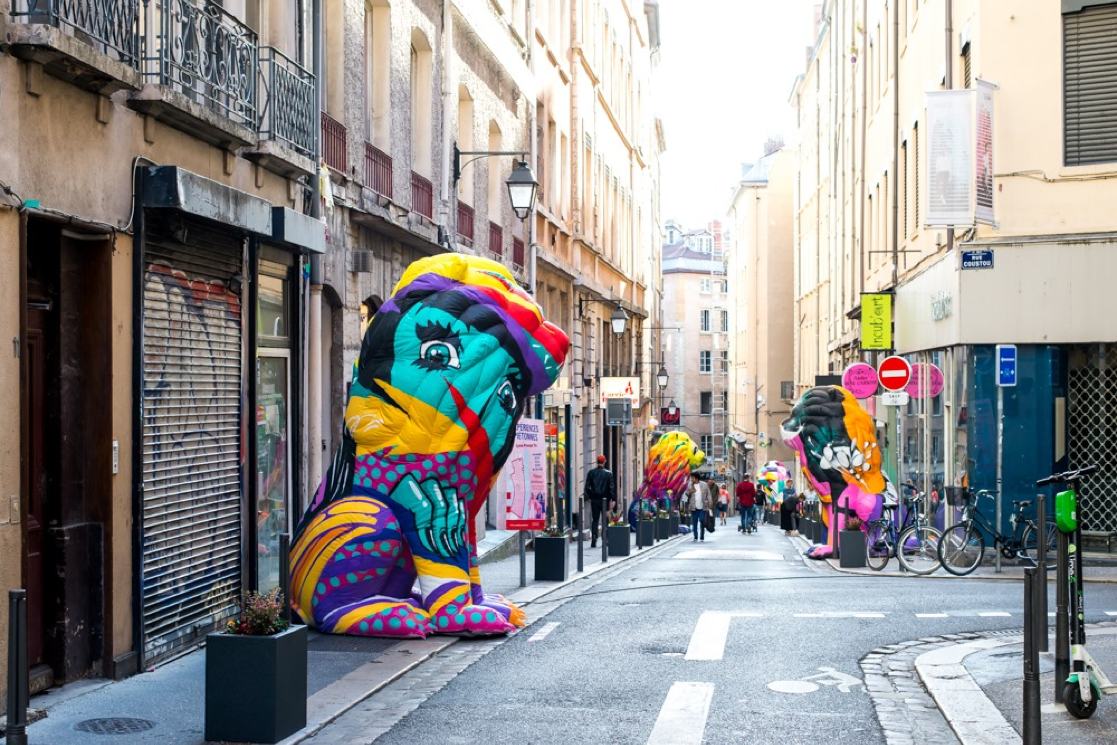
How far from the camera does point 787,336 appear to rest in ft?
239

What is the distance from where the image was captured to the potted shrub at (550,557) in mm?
17250

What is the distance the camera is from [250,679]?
7.88 m

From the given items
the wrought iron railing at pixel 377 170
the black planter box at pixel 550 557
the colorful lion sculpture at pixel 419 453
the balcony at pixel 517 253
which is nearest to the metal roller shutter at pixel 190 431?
the colorful lion sculpture at pixel 419 453

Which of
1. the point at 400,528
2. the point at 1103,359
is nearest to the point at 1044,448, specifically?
the point at 1103,359

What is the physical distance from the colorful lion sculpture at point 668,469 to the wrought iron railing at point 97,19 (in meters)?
27.2

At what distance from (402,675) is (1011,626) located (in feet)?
18.4

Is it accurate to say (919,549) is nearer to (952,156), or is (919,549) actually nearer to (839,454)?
(839,454)

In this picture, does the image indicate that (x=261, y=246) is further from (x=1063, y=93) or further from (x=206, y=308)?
(x=1063, y=93)

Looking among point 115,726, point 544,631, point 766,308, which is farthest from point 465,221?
point 766,308

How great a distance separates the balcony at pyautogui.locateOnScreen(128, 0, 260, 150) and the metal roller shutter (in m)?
0.78

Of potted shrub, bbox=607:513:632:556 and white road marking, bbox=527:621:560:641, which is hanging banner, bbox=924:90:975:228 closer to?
potted shrub, bbox=607:513:632:556

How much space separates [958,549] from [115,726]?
40.4ft

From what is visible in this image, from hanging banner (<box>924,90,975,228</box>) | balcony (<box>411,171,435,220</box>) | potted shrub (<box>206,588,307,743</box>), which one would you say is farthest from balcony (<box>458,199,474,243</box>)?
potted shrub (<box>206,588,307,743</box>)

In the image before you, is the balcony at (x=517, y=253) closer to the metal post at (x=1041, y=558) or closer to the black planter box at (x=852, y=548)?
the black planter box at (x=852, y=548)
